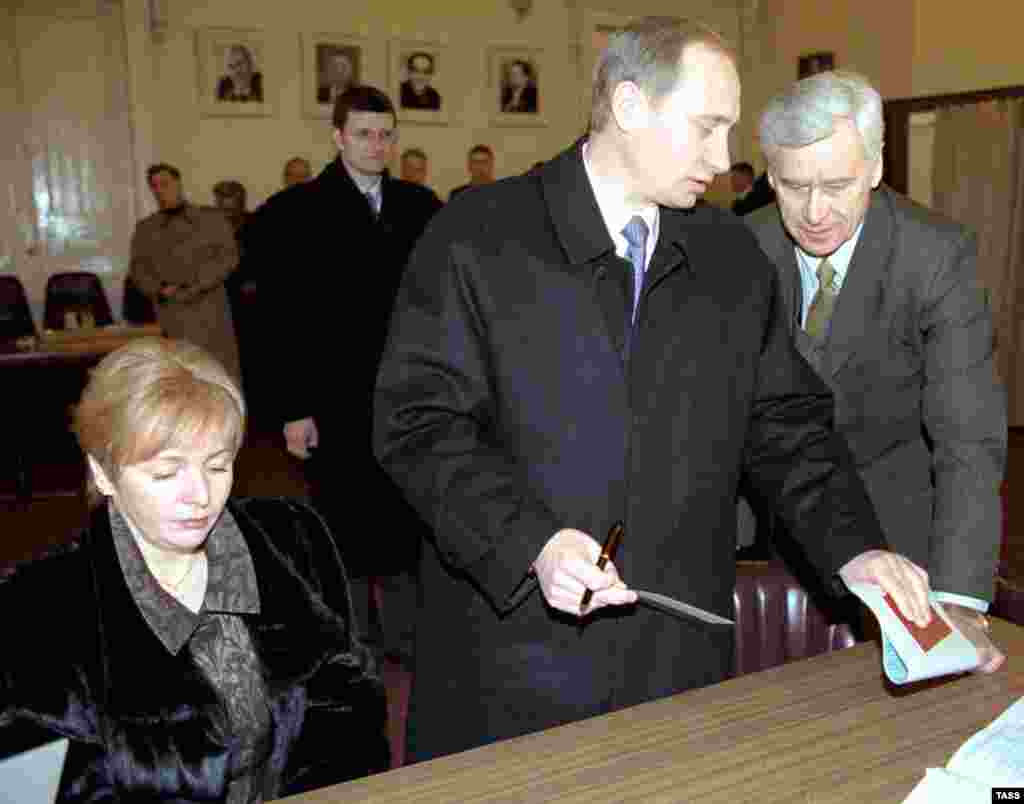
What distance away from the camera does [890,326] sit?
212 centimetres

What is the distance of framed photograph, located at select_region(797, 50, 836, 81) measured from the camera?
32.6ft

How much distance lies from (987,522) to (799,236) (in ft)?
2.16

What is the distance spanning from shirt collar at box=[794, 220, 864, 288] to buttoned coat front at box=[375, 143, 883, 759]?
17.7 inches

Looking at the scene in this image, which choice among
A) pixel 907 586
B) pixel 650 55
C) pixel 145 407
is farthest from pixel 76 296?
pixel 907 586

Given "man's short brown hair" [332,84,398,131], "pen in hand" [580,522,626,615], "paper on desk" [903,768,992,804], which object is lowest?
"paper on desk" [903,768,992,804]

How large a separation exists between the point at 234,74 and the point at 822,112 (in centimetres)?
793

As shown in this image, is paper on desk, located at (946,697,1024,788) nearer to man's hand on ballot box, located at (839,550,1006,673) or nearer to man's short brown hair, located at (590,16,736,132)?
man's hand on ballot box, located at (839,550,1006,673)

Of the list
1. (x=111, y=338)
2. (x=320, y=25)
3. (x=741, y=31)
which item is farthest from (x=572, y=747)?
(x=741, y=31)

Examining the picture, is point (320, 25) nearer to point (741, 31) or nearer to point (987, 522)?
point (741, 31)

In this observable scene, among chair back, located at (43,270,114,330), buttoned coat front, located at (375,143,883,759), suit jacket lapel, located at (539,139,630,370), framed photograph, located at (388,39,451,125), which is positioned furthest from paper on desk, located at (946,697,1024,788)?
framed photograph, located at (388,39,451,125)

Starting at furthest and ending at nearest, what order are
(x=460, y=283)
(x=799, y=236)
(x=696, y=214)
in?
(x=799, y=236)
(x=696, y=214)
(x=460, y=283)

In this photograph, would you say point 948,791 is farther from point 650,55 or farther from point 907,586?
point 650,55

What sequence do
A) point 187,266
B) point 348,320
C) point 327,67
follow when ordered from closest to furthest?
point 348,320 → point 187,266 → point 327,67

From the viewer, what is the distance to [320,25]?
916cm
